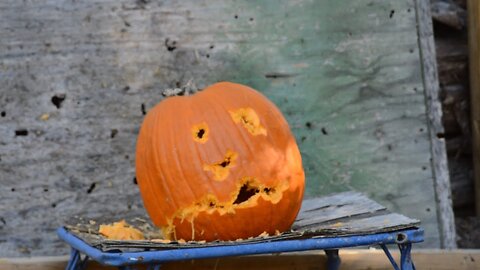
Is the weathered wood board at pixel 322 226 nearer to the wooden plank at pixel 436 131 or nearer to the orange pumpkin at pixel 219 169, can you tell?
the orange pumpkin at pixel 219 169

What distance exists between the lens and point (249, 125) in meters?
2.44

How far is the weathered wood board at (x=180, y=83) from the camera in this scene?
3414mm

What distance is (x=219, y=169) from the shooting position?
2.37 m

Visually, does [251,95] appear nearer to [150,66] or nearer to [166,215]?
[166,215]

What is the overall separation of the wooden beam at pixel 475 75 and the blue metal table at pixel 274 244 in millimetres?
1504

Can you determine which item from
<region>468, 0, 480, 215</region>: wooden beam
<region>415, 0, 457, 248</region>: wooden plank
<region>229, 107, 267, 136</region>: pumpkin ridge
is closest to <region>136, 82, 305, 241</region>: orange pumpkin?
<region>229, 107, 267, 136</region>: pumpkin ridge

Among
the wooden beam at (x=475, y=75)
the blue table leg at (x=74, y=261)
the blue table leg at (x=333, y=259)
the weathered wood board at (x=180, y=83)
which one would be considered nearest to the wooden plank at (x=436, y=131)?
the weathered wood board at (x=180, y=83)

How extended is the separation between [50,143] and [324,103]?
1.21 m

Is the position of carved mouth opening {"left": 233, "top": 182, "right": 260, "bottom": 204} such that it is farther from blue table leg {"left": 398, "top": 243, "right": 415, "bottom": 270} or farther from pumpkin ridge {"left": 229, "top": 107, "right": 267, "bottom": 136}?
blue table leg {"left": 398, "top": 243, "right": 415, "bottom": 270}

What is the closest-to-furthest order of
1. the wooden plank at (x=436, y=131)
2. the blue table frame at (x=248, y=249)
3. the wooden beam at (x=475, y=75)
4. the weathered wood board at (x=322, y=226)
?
1. the blue table frame at (x=248, y=249)
2. the weathered wood board at (x=322, y=226)
3. the wooden plank at (x=436, y=131)
4. the wooden beam at (x=475, y=75)

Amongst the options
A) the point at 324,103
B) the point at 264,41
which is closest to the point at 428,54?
the point at 324,103

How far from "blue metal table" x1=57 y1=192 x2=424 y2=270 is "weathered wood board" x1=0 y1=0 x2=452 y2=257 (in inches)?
36.4

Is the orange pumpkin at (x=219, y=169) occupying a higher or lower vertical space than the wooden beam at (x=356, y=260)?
higher

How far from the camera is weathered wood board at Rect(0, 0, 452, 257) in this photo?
11.2 feet
